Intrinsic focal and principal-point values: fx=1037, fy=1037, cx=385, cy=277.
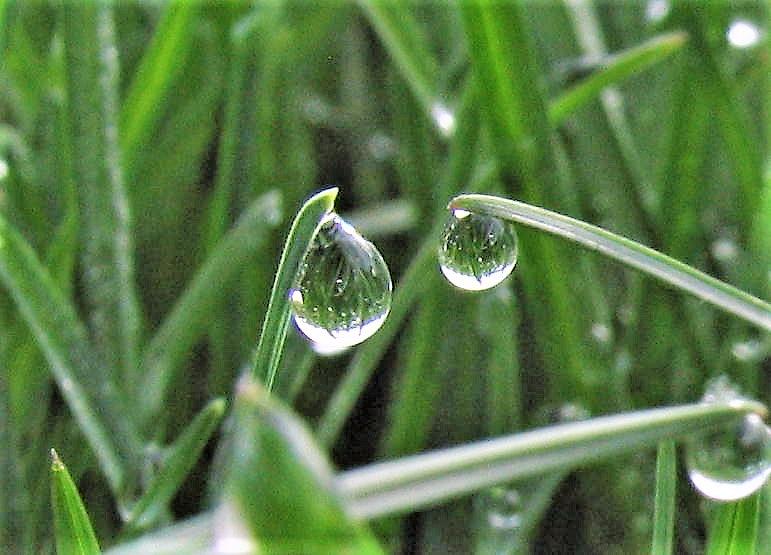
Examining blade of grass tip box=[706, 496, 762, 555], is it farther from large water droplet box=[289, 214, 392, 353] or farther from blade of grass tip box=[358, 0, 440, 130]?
blade of grass tip box=[358, 0, 440, 130]

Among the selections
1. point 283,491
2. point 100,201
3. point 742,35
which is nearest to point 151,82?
point 100,201

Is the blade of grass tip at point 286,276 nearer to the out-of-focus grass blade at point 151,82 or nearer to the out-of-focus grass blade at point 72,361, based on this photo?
the out-of-focus grass blade at point 72,361

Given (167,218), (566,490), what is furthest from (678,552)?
(167,218)

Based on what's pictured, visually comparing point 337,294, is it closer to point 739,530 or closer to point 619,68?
point 739,530

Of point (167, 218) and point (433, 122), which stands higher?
point (433, 122)

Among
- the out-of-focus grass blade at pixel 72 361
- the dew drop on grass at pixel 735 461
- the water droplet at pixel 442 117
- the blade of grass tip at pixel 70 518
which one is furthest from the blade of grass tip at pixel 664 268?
the water droplet at pixel 442 117

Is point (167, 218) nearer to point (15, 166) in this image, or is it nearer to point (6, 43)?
point (15, 166)

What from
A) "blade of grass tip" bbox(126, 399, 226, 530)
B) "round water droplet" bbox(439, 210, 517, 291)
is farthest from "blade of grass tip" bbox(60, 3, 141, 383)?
"round water droplet" bbox(439, 210, 517, 291)
